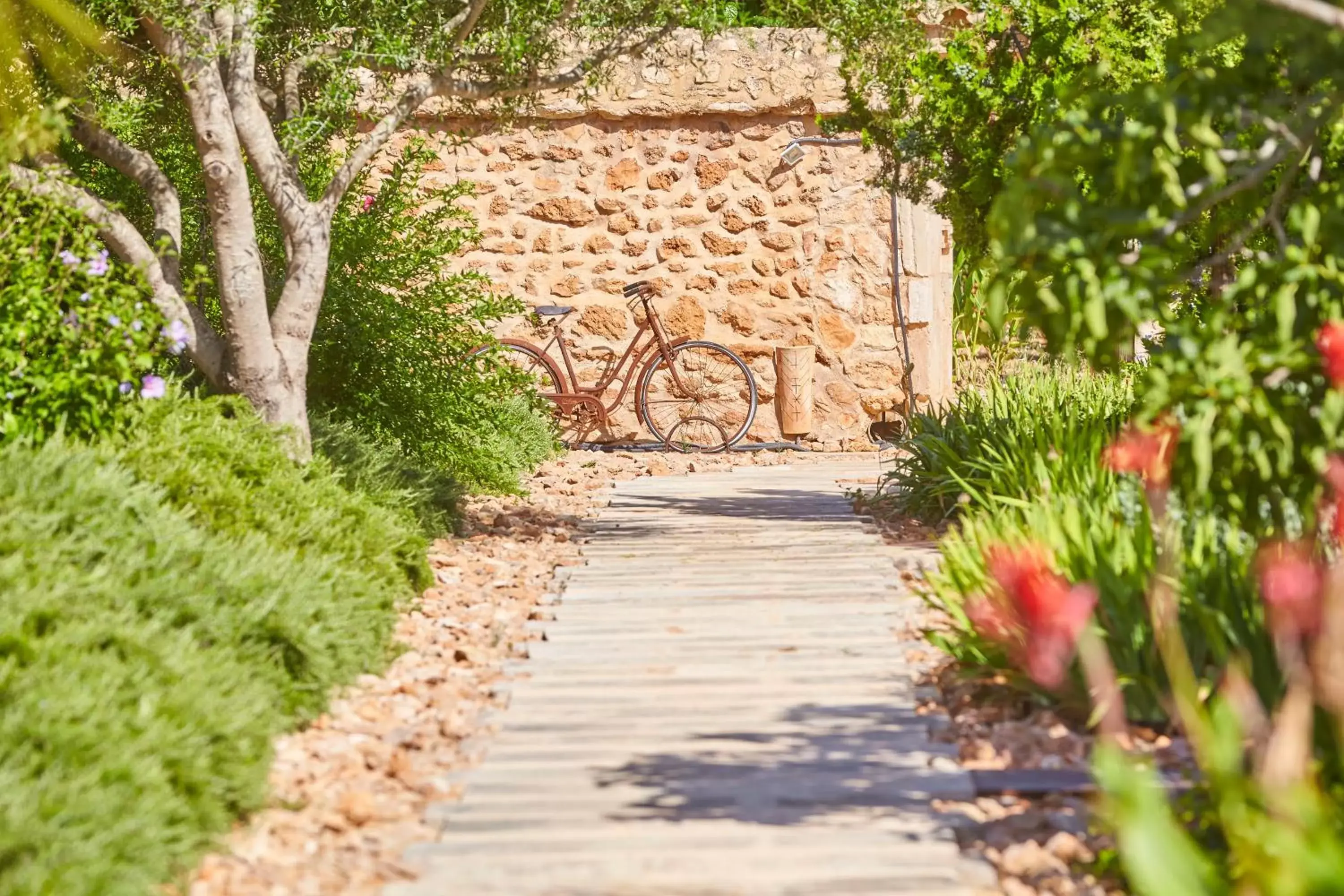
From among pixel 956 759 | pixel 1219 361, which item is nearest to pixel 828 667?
pixel 956 759

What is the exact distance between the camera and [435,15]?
7.36m

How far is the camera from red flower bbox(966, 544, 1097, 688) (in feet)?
10.5

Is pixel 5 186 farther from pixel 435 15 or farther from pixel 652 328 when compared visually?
pixel 652 328

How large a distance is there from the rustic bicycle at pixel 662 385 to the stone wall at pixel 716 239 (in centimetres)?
15

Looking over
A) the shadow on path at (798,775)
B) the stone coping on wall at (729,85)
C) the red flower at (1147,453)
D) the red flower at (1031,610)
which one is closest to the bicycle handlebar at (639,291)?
the stone coping on wall at (729,85)

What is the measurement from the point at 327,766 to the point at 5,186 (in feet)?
10.6

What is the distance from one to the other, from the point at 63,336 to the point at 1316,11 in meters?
4.29

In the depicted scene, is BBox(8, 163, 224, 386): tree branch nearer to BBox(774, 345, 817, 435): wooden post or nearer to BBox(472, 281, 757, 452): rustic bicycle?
BBox(472, 281, 757, 452): rustic bicycle

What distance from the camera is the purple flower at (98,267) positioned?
6.00 m

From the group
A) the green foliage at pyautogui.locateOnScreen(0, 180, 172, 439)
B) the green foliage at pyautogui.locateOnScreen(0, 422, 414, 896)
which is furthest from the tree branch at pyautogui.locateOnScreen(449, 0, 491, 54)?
the green foliage at pyautogui.locateOnScreen(0, 422, 414, 896)

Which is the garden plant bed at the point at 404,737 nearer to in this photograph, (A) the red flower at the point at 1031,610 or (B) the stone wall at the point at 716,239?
(A) the red flower at the point at 1031,610

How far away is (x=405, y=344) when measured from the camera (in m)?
8.05

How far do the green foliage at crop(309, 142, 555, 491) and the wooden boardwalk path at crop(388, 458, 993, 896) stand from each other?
63.7 inches

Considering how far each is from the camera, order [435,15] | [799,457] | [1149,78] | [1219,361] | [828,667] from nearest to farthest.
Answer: [1219,361]
[828,667]
[435,15]
[1149,78]
[799,457]
